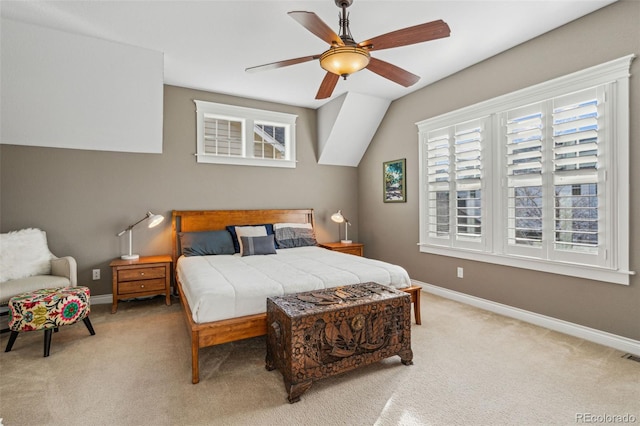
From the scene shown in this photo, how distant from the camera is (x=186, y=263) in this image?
3.49m

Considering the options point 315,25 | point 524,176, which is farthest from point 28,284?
point 524,176

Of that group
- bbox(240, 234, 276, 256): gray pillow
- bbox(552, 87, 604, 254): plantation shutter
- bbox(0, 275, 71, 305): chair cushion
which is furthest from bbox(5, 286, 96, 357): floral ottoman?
bbox(552, 87, 604, 254): plantation shutter

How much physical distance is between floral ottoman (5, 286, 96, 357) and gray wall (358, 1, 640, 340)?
3946 millimetres

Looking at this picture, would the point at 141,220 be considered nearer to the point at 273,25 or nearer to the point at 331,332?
the point at 273,25

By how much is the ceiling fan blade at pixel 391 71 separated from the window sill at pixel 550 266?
2169mm

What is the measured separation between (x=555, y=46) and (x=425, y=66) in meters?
1.24

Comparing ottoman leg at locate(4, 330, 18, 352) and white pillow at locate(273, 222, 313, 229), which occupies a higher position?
white pillow at locate(273, 222, 313, 229)

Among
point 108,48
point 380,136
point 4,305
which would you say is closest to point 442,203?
point 380,136

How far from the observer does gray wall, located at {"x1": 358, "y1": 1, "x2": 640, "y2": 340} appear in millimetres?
2574

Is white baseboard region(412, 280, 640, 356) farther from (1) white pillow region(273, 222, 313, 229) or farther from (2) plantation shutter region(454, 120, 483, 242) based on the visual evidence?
(1) white pillow region(273, 222, 313, 229)

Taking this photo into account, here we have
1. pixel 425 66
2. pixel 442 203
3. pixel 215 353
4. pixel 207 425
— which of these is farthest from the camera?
pixel 442 203

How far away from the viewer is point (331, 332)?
2.12 meters

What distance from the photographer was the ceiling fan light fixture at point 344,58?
202 centimetres

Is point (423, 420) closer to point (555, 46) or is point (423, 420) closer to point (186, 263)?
point (186, 263)
